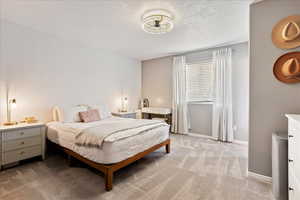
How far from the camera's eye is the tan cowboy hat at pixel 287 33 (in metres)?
1.76

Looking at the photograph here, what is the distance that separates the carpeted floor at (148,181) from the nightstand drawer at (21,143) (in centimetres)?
35

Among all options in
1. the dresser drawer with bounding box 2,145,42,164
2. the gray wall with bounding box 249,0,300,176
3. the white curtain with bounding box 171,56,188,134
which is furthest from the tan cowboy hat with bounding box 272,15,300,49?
the dresser drawer with bounding box 2,145,42,164

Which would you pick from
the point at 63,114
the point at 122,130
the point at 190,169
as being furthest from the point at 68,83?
the point at 190,169

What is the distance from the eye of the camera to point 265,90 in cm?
200

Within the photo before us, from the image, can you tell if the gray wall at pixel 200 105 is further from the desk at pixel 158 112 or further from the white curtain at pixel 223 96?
the desk at pixel 158 112

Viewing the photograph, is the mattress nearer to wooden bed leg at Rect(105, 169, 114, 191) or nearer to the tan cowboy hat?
wooden bed leg at Rect(105, 169, 114, 191)

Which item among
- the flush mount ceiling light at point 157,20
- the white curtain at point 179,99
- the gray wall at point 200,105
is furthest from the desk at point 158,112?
the flush mount ceiling light at point 157,20

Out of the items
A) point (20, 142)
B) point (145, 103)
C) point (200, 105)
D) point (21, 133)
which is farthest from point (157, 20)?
point (145, 103)

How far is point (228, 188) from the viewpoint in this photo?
1892mm

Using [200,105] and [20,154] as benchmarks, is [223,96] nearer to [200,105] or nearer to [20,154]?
[200,105]

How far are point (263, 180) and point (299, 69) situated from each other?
5.06 feet

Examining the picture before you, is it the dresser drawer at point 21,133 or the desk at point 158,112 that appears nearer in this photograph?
the dresser drawer at point 21,133

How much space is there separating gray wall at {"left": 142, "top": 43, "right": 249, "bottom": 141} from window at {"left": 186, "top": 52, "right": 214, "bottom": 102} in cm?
20

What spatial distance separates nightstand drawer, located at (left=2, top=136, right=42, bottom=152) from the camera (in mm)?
2316
